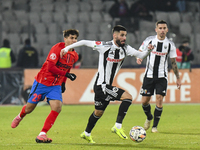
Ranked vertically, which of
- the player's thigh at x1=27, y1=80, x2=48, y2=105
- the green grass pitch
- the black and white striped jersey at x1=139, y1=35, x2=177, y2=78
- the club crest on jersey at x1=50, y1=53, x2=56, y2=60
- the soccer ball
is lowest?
the green grass pitch

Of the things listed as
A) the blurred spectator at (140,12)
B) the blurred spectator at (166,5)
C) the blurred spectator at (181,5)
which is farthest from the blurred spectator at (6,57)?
the blurred spectator at (181,5)

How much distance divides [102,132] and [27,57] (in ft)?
24.4

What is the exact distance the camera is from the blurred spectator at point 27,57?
1404 cm

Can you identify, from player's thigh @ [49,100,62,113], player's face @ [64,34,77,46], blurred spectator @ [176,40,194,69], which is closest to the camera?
player's thigh @ [49,100,62,113]

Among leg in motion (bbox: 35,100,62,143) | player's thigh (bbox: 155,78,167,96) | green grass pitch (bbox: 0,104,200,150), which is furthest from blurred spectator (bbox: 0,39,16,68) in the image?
leg in motion (bbox: 35,100,62,143)

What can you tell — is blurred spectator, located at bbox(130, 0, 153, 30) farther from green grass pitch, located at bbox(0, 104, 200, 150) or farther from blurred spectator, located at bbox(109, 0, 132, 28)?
green grass pitch, located at bbox(0, 104, 200, 150)

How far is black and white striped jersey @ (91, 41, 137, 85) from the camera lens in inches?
238

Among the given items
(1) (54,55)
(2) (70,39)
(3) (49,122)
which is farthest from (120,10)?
(3) (49,122)

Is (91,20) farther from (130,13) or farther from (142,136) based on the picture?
(142,136)

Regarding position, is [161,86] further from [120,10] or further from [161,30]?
[120,10]

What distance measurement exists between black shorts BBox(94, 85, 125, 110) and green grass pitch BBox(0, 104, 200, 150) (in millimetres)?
588

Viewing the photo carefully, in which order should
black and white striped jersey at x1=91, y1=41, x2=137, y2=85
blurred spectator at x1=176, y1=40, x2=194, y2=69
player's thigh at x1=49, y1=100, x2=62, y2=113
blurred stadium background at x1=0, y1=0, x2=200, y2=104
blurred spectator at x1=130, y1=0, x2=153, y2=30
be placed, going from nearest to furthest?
black and white striped jersey at x1=91, y1=41, x2=137, y2=85
player's thigh at x1=49, y1=100, x2=62, y2=113
blurred spectator at x1=176, y1=40, x2=194, y2=69
blurred stadium background at x1=0, y1=0, x2=200, y2=104
blurred spectator at x1=130, y1=0, x2=153, y2=30

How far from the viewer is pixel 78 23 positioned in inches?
622

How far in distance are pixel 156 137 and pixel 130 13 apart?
37.2ft
